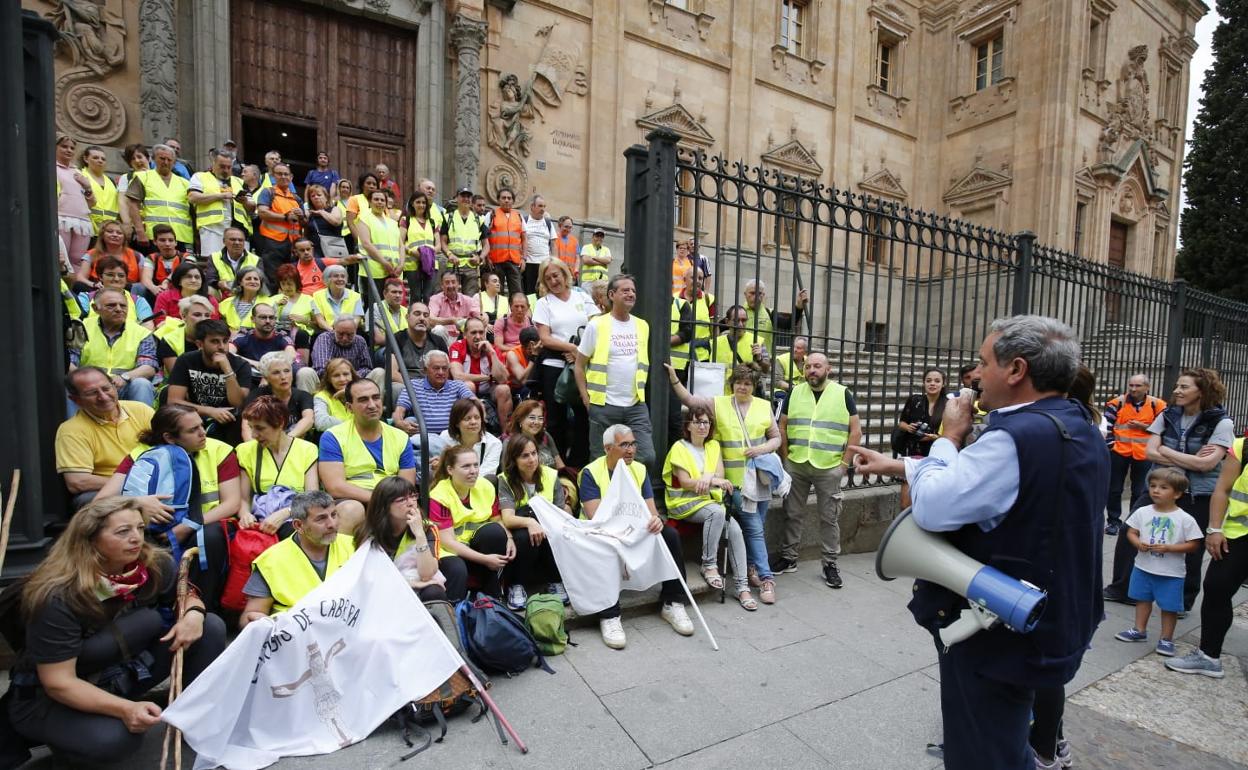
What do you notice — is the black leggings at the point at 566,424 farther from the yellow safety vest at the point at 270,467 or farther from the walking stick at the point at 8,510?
the walking stick at the point at 8,510

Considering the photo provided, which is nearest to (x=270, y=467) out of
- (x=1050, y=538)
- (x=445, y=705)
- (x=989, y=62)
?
(x=445, y=705)

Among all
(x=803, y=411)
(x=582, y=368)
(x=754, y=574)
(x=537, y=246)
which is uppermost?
(x=537, y=246)

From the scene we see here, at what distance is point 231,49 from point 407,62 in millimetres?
2919

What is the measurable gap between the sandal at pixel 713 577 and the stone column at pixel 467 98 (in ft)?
31.3

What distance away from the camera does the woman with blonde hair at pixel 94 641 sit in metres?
2.62

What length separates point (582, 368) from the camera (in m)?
5.06

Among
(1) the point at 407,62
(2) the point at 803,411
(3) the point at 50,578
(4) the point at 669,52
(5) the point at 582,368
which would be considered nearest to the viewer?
(3) the point at 50,578

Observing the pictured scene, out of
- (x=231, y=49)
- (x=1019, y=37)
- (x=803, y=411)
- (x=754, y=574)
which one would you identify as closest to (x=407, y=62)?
(x=231, y=49)

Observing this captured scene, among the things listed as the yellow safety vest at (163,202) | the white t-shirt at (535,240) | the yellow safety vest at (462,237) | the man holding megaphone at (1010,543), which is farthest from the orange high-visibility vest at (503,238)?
the man holding megaphone at (1010,543)

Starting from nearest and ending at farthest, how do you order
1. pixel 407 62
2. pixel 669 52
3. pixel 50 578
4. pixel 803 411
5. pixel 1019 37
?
pixel 50 578
pixel 803 411
pixel 407 62
pixel 669 52
pixel 1019 37

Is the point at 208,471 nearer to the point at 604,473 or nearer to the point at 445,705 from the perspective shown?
the point at 445,705

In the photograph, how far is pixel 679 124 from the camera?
15414mm

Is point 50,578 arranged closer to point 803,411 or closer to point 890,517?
point 803,411

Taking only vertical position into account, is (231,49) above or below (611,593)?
above
